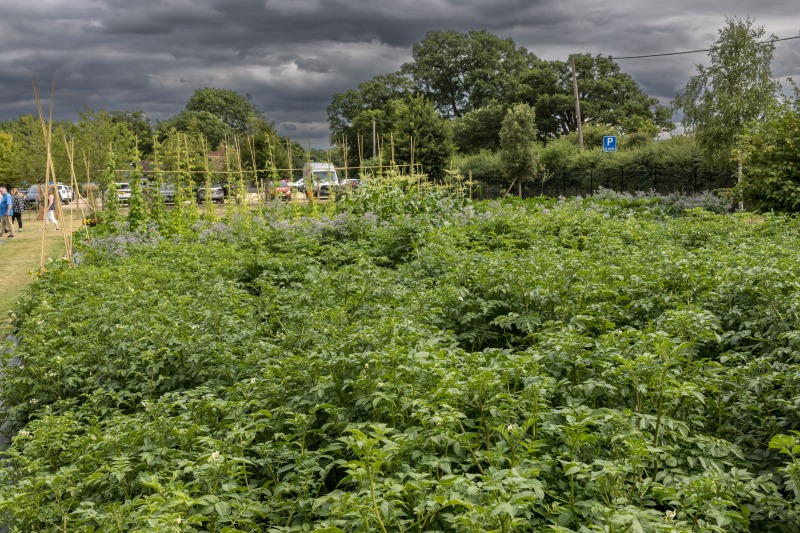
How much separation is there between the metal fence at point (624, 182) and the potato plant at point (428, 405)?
14.4m

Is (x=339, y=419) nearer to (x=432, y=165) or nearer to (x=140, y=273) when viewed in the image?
(x=140, y=273)

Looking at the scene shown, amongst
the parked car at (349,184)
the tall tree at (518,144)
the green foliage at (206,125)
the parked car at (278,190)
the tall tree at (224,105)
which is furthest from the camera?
the tall tree at (224,105)

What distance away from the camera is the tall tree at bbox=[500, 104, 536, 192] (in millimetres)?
28672

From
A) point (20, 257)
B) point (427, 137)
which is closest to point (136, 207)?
point (20, 257)

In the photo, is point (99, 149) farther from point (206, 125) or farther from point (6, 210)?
point (206, 125)

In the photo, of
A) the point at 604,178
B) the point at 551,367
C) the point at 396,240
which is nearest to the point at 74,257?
the point at 396,240

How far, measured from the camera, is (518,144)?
93.9 feet

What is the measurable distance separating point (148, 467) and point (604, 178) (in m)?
25.7

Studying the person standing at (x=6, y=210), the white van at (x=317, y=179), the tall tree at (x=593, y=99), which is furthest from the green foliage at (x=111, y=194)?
the tall tree at (x=593, y=99)

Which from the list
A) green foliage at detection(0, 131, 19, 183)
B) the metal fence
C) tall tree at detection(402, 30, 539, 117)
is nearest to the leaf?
the metal fence

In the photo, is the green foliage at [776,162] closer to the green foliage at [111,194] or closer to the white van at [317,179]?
the white van at [317,179]

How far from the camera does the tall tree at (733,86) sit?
19.3 m

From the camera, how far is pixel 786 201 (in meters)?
12.7

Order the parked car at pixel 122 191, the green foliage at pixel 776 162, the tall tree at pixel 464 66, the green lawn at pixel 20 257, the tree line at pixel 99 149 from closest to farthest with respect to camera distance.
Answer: the green lawn at pixel 20 257 → the green foliage at pixel 776 162 → the parked car at pixel 122 191 → the tree line at pixel 99 149 → the tall tree at pixel 464 66
